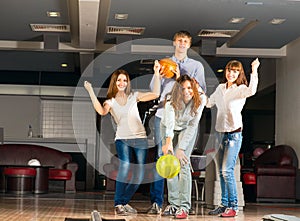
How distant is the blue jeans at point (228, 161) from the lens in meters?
5.57

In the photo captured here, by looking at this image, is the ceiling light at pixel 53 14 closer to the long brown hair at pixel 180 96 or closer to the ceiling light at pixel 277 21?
the ceiling light at pixel 277 21

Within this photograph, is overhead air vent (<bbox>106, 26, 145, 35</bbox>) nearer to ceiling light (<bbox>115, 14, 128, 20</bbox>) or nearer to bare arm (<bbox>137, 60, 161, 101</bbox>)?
ceiling light (<bbox>115, 14, 128, 20</bbox>)

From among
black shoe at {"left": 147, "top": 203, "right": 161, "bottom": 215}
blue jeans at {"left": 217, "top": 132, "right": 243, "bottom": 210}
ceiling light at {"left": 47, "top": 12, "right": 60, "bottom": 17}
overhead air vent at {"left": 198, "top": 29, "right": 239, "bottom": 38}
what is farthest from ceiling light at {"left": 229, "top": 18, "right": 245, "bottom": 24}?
black shoe at {"left": 147, "top": 203, "right": 161, "bottom": 215}

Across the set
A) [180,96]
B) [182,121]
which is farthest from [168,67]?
[182,121]

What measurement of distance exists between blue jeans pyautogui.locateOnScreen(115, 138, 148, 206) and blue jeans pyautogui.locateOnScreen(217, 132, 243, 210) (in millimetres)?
662

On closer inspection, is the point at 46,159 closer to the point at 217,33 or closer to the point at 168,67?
the point at 217,33

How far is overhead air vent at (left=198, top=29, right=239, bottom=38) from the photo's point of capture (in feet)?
32.6

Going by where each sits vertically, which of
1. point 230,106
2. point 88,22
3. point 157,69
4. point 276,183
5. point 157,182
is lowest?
point 276,183

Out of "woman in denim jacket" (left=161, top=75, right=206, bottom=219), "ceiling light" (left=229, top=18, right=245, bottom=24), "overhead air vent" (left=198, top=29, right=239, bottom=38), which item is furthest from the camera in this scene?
"overhead air vent" (left=198, top=29, right=239, bottom=38)

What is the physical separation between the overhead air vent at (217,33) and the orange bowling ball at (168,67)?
14.9ft

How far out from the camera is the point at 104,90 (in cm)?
1499

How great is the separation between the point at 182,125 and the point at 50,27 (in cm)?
516

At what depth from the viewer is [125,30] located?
393 inches

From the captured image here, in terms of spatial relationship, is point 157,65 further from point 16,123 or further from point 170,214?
point 16,123
